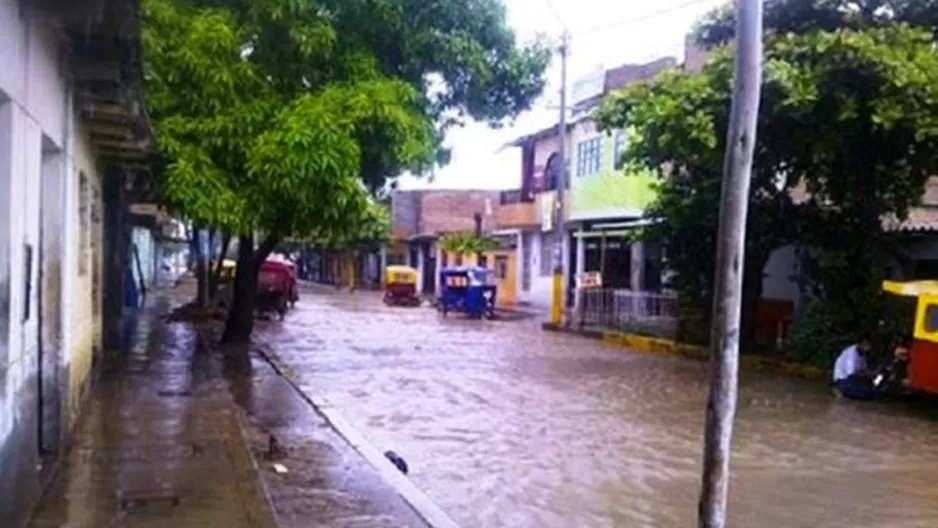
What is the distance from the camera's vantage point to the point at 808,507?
28.8ft

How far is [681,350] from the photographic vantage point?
2366 centimetres

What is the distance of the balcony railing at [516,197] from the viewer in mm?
41994

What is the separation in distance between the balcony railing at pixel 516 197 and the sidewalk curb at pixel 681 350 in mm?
11327

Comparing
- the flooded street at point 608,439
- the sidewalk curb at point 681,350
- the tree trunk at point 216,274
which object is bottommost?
the sidewalk curb at point 681,350

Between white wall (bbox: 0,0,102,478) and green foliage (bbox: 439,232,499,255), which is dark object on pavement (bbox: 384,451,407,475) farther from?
green foliage (bbox: 439,232,499,255)

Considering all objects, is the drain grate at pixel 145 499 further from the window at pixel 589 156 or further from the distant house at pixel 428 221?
the distant house at pixel 428 221

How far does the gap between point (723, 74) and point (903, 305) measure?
15.0 feet

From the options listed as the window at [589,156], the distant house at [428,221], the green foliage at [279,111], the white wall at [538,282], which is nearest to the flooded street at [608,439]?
the green foliage at [279,111]

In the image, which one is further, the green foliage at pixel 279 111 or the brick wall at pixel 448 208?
the brick wall at pixel 448 208

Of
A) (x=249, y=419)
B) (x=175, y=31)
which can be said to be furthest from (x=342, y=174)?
(x=249, y=419)

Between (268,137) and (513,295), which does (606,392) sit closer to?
(268,137)

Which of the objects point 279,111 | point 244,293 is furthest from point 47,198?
point 244,293

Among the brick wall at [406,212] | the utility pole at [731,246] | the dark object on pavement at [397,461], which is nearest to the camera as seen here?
the utility pole at [731,246]

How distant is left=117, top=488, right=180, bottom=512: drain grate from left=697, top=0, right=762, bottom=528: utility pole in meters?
4.05
